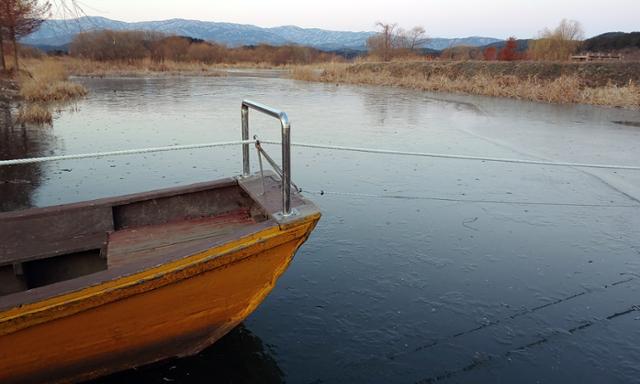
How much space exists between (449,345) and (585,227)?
322 cm

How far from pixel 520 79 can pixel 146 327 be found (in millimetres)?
24805

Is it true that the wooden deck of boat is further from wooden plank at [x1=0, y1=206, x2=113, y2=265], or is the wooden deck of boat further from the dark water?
the dark water

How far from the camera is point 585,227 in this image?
572 cm

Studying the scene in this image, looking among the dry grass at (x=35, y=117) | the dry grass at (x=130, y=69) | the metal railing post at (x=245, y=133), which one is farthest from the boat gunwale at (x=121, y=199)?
the dry grass at (x=130, y=69)

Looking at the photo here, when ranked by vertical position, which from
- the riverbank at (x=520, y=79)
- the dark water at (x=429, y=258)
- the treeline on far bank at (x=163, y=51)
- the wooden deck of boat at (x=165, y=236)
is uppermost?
the treeline on far bank at (x=163, y=51)

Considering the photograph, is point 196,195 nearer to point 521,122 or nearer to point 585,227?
point 585,227

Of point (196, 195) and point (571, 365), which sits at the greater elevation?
point (196, 195)

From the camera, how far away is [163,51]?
2245 inches

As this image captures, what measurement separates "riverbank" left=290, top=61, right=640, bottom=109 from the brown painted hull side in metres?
19.1

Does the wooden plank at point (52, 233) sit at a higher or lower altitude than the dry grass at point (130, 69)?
lower

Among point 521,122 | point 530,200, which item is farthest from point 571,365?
point 521,122

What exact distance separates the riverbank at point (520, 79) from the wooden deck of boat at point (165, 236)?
18447 millimetres

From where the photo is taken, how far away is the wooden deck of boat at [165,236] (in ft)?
11.7

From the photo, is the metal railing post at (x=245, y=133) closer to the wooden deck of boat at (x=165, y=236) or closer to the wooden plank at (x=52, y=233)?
the wooden deck of boat at (x=165, y=236)
